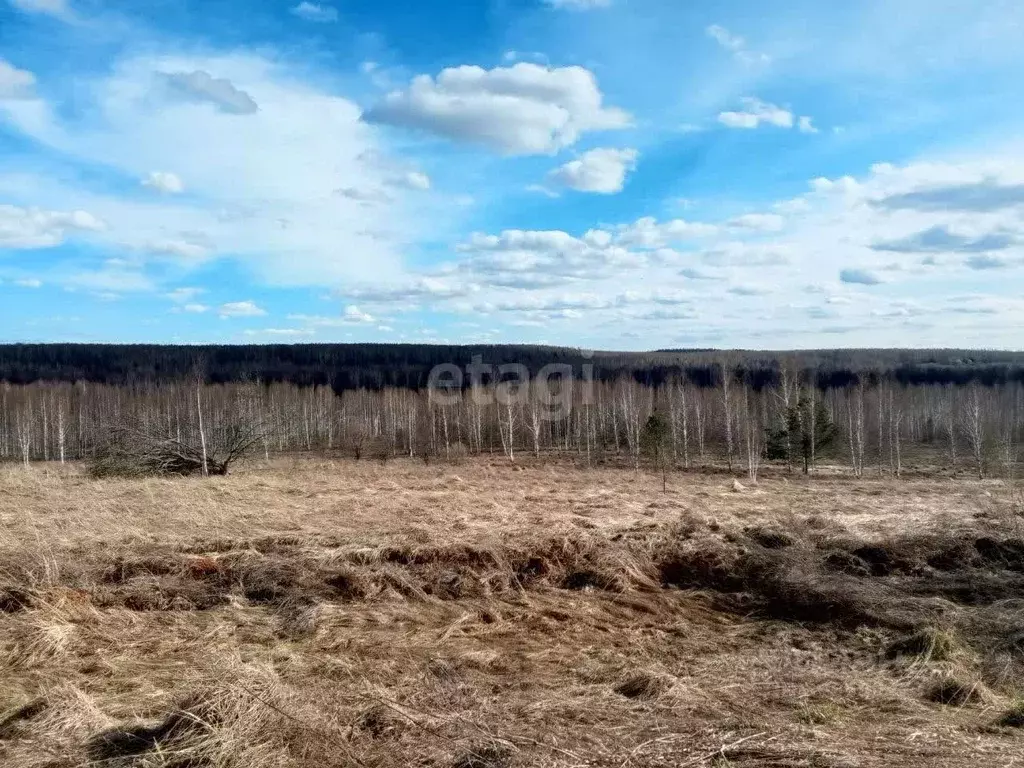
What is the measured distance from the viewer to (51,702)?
4.64m

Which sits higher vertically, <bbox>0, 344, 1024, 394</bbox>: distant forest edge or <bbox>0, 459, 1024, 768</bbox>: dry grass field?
<bbox>0, 344, 1024, 394</bbox>: distant forest edge

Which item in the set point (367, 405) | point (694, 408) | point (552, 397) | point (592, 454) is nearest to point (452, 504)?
point (592, 454)

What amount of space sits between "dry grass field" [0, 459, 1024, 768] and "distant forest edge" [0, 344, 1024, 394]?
6637cm

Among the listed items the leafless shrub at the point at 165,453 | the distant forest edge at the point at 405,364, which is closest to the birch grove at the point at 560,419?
the distant forest edge at the point at 405,364

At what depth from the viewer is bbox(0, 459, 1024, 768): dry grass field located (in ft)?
13.6

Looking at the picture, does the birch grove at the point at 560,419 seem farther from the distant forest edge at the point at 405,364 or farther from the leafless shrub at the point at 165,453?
the leafless shrub at the point at 165,453

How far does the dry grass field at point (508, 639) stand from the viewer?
4.14m

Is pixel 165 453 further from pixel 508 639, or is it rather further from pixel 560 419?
pixel 560 419

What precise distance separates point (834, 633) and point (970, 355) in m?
150

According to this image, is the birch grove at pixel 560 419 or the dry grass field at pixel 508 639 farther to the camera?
the birch grove at pixel 560 419

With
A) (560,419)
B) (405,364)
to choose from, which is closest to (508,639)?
(560,419)

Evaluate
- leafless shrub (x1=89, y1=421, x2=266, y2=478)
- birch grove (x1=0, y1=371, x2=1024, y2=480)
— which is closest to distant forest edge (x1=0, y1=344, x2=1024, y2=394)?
birch grove (x1=0, y1=371, x2=1024, y2=480)

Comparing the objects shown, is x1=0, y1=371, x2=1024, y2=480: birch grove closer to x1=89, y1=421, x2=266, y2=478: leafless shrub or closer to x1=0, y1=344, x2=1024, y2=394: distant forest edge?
x1=0, y1=344, x2=1024, y2=394: distant forest edge

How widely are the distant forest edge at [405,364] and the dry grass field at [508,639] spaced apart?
66372 mm
